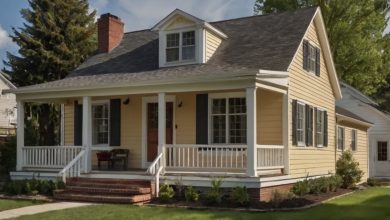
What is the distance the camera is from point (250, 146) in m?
14.3

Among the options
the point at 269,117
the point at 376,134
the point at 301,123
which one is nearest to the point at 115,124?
the point at 269,117

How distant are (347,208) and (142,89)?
6.87 m

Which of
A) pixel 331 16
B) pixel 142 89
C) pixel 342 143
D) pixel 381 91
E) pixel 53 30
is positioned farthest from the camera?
pixel 381 91

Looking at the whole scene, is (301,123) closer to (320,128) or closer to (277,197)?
(320,128)

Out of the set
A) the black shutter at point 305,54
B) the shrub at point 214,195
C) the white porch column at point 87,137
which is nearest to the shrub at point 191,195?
the shrub at point 214,195

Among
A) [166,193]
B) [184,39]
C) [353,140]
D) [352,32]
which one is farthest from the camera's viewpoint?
[352,32]

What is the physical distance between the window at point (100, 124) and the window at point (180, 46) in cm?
311

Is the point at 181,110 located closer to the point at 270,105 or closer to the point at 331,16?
the point at 270,105

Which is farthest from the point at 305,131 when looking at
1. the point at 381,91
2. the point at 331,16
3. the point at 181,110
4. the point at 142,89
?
the point at 381,91

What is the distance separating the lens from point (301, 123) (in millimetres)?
18219

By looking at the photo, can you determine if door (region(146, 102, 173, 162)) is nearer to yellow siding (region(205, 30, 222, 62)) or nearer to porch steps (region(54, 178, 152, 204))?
yellow siding (region(205, 30, 222, 62))

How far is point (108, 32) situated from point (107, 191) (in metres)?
9.27

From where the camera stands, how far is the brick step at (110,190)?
14588mm

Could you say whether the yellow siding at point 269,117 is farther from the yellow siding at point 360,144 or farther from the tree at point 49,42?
the tree at point 49,42
